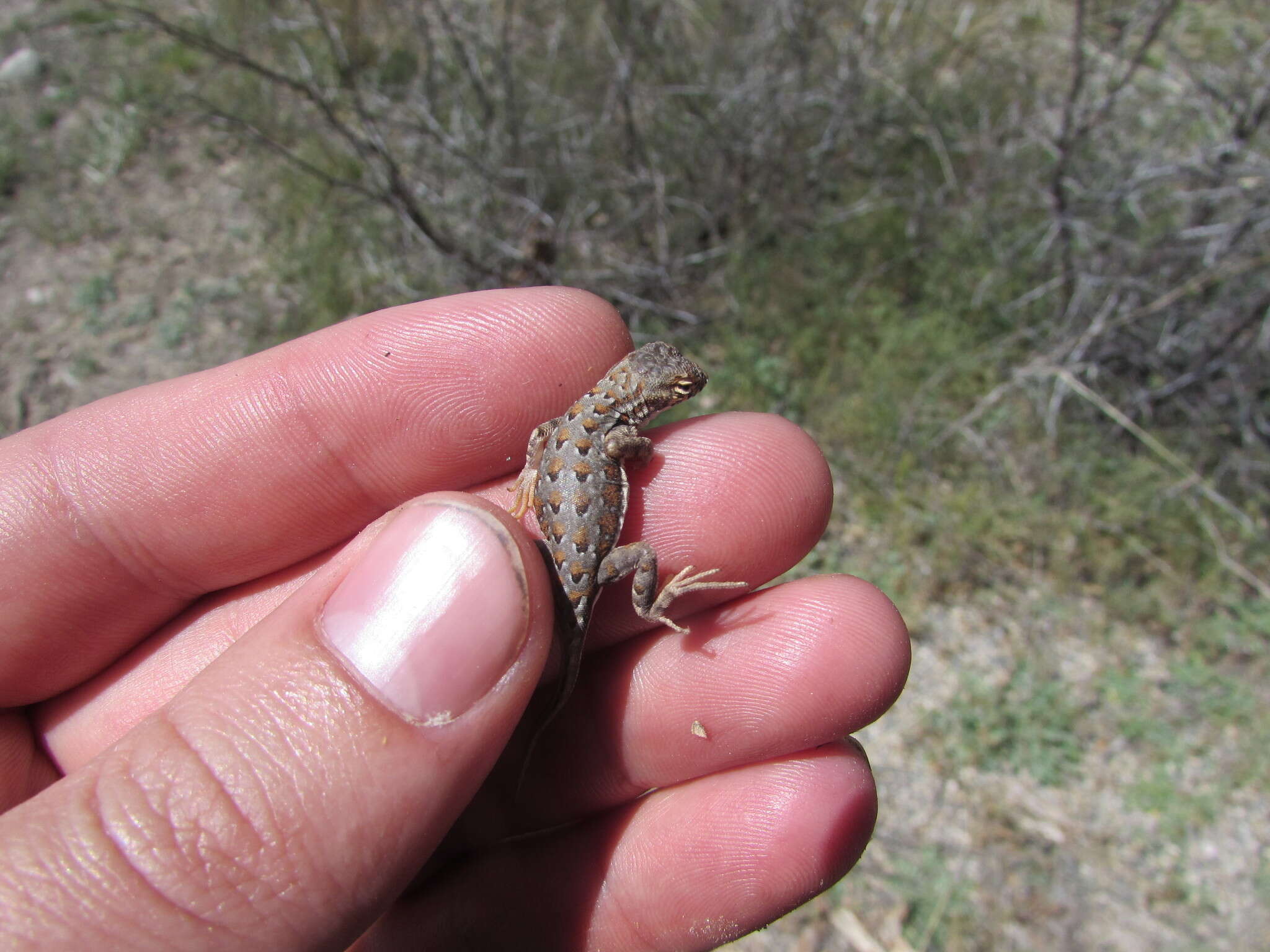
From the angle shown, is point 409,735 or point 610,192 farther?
point 610,192

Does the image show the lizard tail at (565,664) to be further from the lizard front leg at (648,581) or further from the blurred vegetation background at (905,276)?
the blurred vegetation background at (905,276)

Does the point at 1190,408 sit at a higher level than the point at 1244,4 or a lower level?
lower

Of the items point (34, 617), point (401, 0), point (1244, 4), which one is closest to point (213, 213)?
point (401, 0)

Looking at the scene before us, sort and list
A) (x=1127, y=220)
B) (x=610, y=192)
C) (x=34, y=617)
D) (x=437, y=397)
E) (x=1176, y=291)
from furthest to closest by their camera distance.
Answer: (x=610, y=192), (x=1127, y=220), (x=1176, y=291), (x=437, y=397), (x=34, y=617)

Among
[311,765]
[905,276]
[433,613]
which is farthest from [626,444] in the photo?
[905,276]

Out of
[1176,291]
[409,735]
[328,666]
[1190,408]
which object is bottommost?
[1190,408]

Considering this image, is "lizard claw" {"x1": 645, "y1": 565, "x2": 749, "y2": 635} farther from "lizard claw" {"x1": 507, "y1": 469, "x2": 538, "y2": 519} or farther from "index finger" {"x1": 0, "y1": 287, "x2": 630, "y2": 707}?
"index finger" {"x1": 0, "y1": 287, "x2": 630, "y2": 707}

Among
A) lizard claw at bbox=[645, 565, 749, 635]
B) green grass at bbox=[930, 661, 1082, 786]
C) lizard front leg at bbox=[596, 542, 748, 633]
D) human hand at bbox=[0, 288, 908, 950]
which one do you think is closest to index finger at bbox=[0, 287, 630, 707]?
human hand at bbox=[0, 288, 908, 950]

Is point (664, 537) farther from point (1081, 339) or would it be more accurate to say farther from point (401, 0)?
point (401, 0)
